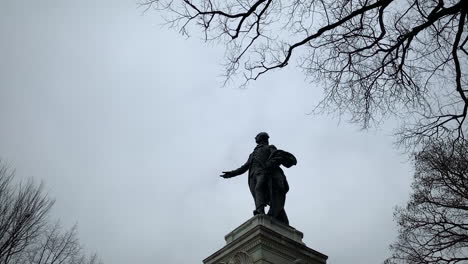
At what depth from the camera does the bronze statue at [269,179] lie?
30.9 ft

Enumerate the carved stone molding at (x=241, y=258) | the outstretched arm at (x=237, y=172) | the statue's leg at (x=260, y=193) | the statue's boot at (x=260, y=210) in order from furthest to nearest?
the outstretched arm at (x=237, y=172) < the statue's leg at (x=260, y=193) < the statue's boot at (x=260, y=210) < the carved stone molding at (x=241, y=258)

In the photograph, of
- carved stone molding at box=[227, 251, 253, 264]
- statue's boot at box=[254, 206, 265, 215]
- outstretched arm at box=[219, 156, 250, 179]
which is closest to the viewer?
carved stone molding at box=[227, 251, 253, 264]

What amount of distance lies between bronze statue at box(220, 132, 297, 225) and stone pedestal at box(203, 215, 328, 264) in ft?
2.00

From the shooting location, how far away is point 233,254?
8359mm

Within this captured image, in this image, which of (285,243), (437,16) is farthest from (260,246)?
(437,16)

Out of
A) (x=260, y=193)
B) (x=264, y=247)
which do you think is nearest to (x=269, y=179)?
(x=260, y=193)

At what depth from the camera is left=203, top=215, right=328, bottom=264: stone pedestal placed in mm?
7949

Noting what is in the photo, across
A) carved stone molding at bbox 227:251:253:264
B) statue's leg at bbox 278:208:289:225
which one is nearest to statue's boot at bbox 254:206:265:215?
statue's leg at bbox 278:208:289:225

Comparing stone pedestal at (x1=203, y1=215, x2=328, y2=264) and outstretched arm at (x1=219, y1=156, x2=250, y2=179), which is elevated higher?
outstretched arm at (x1=219, y1=156, x2=250, y2=179)

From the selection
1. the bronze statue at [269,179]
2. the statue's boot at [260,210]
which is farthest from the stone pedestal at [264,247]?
the bronze statue at [269,179]

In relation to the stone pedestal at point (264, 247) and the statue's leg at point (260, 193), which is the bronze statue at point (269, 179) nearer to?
the statue's leg at point (260, 193)

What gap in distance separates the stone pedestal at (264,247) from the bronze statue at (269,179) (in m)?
0.61

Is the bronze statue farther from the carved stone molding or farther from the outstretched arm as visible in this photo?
the carved stone molding

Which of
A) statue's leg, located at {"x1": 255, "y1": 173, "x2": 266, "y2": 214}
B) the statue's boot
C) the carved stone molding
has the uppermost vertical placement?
statue's leg, located at {"x1": 255, "y1": 173, "x2": 266, "y2": 214}
